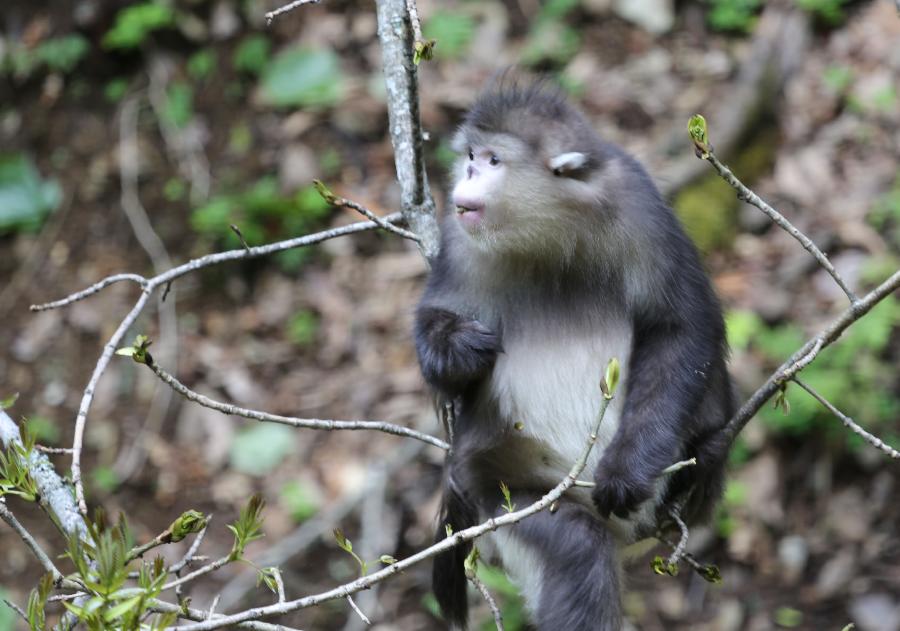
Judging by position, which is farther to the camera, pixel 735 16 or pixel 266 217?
pixel 735 16

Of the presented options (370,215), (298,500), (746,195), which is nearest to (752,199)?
(746,195)

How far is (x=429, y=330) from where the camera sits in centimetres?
346

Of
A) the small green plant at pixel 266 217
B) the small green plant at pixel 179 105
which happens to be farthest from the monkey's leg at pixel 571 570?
the small green plant at pixel 179 105

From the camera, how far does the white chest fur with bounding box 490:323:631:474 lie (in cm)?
351

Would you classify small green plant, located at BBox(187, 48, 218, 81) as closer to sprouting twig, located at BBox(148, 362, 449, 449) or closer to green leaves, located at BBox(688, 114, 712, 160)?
sprouting twig, located at BBox(148, 362, 449, 449)

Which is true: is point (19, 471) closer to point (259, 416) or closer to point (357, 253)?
point (259, 416)

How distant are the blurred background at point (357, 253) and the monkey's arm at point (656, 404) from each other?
1.89 meters

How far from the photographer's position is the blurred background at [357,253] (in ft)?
18.2

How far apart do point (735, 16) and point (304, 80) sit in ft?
9.46

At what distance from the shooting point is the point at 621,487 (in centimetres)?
317

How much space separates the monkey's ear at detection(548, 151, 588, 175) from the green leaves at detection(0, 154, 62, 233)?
543 centimetres

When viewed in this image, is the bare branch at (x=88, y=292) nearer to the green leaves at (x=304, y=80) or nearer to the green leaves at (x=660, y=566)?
the green leaves at (x=660, y=566)

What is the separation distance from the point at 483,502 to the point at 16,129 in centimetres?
602

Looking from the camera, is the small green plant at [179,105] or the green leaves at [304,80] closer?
the green leaves at [304,80]
